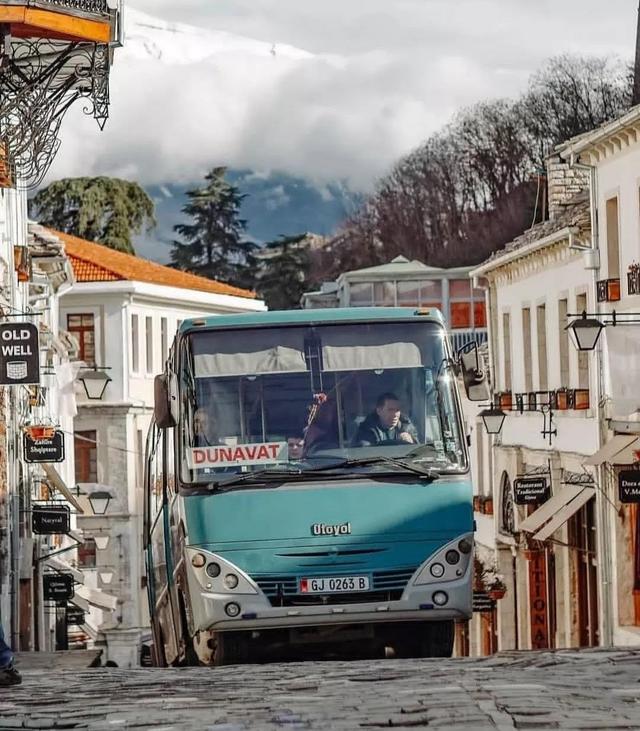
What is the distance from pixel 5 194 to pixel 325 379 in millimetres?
22597

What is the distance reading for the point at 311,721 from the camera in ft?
34.9

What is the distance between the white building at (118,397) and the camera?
205 ft

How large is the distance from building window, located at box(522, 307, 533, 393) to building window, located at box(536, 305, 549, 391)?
1301 mm

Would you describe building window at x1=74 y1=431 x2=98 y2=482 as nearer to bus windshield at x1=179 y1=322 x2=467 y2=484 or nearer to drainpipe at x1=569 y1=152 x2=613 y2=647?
drainpipe at x1=569 y1=152 x2=613 y2=647

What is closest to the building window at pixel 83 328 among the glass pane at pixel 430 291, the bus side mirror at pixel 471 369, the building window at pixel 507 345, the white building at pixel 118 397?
the white building at pixel 118 397

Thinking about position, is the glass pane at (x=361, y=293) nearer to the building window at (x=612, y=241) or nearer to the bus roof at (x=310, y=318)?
the building window at (x=612, y=241)

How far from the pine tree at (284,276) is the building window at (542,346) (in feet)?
206

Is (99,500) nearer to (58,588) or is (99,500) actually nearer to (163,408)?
(58,588)

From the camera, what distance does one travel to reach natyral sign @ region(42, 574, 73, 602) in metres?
42.1

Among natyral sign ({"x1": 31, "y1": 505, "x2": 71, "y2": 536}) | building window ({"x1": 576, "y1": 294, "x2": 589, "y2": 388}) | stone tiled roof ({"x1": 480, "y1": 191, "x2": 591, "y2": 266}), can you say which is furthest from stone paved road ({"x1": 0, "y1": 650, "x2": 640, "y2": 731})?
natyral sign ({"x1": 31, "y1": 505, "x2": 71, "y2": 536})

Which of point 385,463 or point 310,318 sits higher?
point 310,318

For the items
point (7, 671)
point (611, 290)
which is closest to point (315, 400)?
point (7, 671)

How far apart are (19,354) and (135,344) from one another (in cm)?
3709

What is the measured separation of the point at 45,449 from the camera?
124 ft
